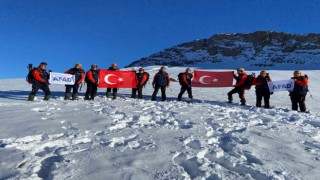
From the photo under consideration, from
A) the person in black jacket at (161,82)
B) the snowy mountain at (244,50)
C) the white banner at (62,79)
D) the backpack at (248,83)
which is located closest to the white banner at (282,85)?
the backpack at (248,83)

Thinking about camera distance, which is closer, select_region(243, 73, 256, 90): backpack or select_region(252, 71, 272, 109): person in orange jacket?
select_region(252, 71, 272, 109): person in orange jacket

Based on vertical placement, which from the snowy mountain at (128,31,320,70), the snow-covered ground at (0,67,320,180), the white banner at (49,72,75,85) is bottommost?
the snow-covered ground at (0,67,320,180)

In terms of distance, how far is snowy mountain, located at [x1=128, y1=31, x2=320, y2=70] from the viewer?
367ft

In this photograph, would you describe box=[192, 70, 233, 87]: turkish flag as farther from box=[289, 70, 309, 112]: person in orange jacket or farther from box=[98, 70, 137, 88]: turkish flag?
box=[289, 70, 309, 112]: person in orange jacket

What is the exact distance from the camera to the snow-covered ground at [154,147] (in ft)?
14.7

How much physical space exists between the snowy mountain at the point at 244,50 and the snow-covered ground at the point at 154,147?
100064 millimetres

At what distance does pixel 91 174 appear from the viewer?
4352mm

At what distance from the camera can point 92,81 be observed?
13.1 meters

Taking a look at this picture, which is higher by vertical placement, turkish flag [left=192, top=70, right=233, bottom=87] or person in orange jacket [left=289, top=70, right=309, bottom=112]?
turkish flag [left=192, top=70, right=233, bottom=87]

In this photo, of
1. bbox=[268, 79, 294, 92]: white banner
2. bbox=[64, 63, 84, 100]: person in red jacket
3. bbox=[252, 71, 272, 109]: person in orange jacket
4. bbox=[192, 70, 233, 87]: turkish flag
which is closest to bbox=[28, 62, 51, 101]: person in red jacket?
bbox=[64, 63, 84, 100]: person in red jacket

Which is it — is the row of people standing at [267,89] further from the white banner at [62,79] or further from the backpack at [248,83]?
the white banner at [62,79]

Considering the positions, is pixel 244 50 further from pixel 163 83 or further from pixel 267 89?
pixel 267 89

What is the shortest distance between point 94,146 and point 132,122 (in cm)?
218

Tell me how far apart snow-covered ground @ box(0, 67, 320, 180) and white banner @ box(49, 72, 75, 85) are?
4.76 m
